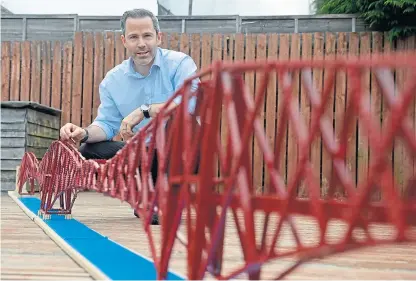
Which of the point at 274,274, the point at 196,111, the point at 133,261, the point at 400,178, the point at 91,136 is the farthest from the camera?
the point at 400,178

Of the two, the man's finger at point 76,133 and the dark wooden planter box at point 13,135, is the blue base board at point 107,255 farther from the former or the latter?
the dark wooden planter box at point 13,135

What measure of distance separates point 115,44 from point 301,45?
7.54ft

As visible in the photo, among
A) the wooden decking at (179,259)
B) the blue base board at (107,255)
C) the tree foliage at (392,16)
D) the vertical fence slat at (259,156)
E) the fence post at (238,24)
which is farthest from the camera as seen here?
the fence post at (238,24)

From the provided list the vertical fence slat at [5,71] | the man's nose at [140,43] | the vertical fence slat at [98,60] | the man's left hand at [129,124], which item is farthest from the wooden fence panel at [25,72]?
the man's left hand at [129,124]

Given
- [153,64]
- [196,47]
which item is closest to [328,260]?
[153,64]

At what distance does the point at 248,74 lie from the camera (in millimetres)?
7551

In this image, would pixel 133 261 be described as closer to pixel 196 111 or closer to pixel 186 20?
pixel 196 111

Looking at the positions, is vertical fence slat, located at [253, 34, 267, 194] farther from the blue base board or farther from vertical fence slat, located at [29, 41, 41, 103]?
the blue base board

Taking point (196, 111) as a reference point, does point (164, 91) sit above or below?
above

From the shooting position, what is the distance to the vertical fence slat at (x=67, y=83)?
7969 mm

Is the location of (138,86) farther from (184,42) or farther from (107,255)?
(184,42)

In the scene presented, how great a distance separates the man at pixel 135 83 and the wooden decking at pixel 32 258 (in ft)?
2.68

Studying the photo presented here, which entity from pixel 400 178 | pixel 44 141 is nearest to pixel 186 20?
pixel 44 141

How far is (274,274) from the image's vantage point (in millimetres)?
1978
